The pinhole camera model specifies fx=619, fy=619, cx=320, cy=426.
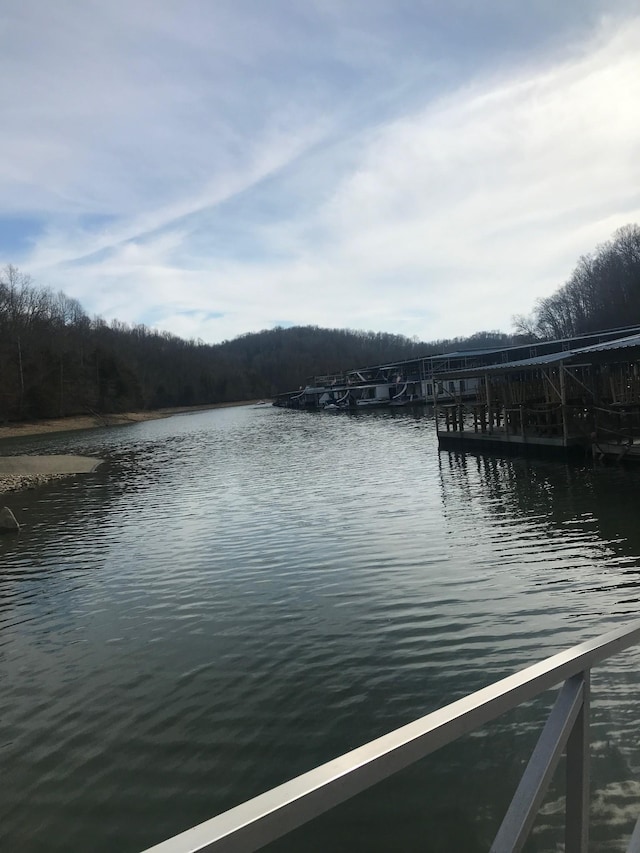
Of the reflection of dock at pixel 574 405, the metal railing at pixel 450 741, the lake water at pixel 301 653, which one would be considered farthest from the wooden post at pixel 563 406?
the metal railing at pixel 450 741

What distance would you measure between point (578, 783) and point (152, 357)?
155 metres

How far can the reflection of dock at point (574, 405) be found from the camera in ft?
65.5

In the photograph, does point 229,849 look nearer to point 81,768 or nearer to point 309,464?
point 81,768

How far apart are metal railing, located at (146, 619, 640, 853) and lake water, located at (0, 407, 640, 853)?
3.00 meters

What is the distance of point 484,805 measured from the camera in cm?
484

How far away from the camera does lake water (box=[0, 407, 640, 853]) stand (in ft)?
16.6

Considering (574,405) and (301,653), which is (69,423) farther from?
(301,653)

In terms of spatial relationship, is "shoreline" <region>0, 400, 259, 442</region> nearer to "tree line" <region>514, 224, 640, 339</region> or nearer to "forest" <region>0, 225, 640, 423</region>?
"forest" <region>0, 225, 640, 423</region>

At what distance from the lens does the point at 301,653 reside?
7840mm

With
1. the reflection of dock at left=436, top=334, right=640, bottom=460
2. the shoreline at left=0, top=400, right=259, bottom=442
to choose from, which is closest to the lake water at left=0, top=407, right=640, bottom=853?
the reflection of dock at left=436, top=334, right=640, bottom=460

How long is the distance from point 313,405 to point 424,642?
3835 inches

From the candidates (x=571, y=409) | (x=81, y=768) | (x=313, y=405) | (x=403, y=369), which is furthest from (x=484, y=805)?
(x=313, y=405)

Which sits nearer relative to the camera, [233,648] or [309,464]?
[233,648]

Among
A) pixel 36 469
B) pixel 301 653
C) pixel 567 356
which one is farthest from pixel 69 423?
pixel 301 653
